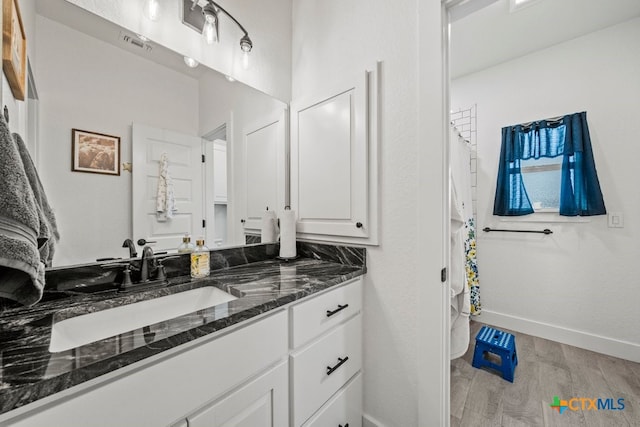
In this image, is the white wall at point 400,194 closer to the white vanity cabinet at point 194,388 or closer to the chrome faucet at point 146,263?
the white vanity cabinet at point 194,388

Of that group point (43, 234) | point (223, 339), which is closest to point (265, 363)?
point (223, 339)

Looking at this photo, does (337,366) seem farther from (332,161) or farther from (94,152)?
(94,152)

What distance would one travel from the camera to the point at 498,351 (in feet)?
5.94

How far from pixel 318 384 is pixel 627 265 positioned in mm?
2571

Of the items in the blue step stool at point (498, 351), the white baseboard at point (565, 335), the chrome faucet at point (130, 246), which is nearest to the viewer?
the chrome faucet at point (130, 246)

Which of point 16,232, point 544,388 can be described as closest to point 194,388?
point 16,232

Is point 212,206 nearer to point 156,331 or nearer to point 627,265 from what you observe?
point 156,331

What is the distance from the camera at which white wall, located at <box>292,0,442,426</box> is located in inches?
44.8

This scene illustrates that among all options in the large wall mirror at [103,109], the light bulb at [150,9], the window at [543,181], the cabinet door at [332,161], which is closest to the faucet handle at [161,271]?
the large wall mirror at [103,109]

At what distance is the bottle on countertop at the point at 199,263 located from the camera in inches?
45.6

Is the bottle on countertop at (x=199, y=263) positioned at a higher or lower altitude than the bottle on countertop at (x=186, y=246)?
lower

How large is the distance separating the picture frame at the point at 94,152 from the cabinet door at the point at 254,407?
3.00ft

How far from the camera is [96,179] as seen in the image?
0.98 metres

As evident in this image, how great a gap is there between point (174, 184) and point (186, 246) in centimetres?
29
